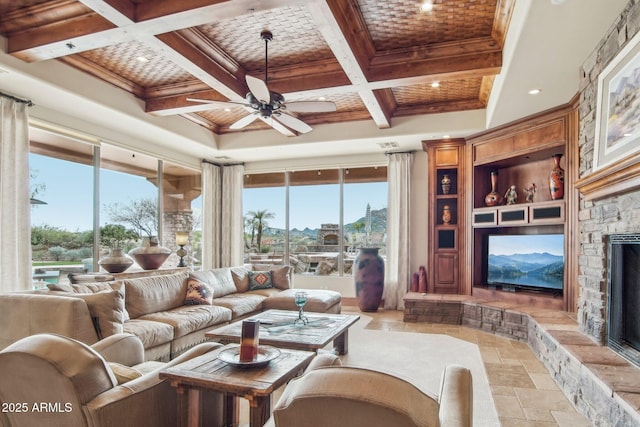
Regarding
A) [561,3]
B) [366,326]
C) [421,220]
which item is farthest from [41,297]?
[421,220]

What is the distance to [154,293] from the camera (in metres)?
4.05

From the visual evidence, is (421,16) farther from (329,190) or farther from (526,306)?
(329,190)

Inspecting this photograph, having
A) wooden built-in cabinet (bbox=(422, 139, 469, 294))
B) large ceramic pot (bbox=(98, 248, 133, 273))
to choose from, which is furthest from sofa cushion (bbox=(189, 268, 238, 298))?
wooden built-in cabinet (bbox=(422, 139, 469, 294))

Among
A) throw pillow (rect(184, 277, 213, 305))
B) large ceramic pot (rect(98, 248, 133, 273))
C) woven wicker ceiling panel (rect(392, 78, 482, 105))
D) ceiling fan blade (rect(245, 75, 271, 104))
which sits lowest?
throw pillow (rect(184, 277, 213, 305))

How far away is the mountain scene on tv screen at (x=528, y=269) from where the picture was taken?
4.66m

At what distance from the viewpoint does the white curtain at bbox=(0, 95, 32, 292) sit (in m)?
3.97

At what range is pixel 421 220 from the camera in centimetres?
653

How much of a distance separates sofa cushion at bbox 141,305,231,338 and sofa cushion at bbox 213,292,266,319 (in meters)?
0.15

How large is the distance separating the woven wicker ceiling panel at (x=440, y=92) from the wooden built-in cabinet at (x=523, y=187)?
713mm

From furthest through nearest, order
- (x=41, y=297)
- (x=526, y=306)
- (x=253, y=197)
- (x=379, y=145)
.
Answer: (x=253, y=197)
(x=379, y=145)
(x=526, y=306)
(x=41, y=297)

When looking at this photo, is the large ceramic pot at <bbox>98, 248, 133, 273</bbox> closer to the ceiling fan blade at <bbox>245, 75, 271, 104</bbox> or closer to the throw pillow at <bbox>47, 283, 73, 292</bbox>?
the throw pillow at <bbox>47, 283, 73, 292</bbox>

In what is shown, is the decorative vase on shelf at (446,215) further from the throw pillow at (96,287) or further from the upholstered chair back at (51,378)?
the upholstered chair back at (51,378)

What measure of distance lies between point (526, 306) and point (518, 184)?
5.80 feet

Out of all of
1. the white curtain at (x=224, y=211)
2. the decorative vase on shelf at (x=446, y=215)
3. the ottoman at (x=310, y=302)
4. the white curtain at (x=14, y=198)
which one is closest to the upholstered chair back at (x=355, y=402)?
the ottoman at (x=310, y=302)
